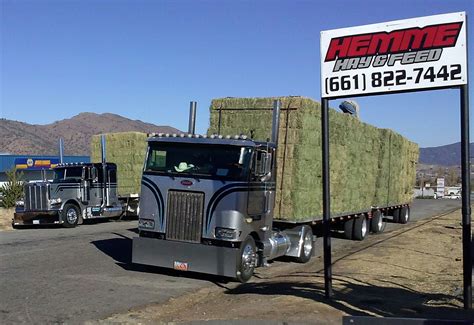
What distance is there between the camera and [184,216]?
1027 centimetres

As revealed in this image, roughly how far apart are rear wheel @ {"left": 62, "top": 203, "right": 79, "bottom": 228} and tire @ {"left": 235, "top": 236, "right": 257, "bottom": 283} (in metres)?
12.0

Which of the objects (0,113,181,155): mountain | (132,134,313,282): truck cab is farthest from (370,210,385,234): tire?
(0,113,181,155): mountain

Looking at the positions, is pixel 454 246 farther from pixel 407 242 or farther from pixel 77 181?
pixel 77 181

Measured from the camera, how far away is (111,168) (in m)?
22.7

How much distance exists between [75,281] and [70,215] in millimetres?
11595

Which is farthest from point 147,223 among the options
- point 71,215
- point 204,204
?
point 71,215

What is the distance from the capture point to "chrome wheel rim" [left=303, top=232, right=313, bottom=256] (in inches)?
512

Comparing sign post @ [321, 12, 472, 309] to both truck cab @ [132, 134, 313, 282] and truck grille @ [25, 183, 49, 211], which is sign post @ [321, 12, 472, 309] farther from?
truck grille @ [25, 183, 49, 211]

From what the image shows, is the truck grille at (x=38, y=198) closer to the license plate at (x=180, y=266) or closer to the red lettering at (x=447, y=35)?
the license plate at (x=180, y=266)

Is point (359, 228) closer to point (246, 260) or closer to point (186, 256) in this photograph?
point (246, 260)

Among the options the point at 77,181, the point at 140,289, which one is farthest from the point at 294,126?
the point at 77,181

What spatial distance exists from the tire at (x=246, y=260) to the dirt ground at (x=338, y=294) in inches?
8.5

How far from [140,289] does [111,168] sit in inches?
547

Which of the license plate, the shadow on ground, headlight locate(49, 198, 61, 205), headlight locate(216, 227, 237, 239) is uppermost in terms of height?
headlight locate(49, 198, 61, 205)
